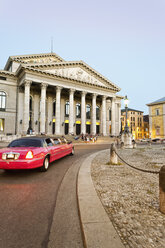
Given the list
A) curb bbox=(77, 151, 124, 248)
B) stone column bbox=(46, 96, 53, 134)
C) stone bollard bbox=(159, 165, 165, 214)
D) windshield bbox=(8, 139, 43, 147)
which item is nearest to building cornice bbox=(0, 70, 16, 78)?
stone column bbox=(46, 96, 53, 134)

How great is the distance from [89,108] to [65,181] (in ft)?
129

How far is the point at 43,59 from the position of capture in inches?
1576

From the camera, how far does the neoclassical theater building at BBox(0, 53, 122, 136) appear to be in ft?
98.0

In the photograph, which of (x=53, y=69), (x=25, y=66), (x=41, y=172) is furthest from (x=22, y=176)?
(x=53, y=69)

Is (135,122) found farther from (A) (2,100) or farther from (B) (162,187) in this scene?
(B) (162,187)

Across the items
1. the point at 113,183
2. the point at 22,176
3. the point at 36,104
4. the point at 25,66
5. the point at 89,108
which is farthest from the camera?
the point at 89,108

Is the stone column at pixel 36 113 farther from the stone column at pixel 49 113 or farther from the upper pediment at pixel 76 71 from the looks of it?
the upper pediment at pixel 76 71

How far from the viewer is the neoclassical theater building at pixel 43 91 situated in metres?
29.9

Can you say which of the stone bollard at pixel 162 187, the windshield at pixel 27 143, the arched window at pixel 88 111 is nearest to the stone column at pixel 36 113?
the arched window at pixel 88 111

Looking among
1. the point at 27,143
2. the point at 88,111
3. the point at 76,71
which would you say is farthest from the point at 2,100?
the point at 27,143

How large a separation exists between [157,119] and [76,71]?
123 feet

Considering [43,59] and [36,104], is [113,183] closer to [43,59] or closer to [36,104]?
[36,104]

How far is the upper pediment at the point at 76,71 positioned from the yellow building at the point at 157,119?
23482 mm

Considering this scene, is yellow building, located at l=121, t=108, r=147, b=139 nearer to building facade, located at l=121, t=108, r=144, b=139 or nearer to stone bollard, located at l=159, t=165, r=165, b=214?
building facade, located at l=121, t=108, r=144, b=139
